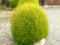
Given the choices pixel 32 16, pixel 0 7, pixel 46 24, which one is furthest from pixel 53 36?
pixel 0 7

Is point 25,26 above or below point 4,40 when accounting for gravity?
above

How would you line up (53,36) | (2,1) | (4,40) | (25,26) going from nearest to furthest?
(25,26), (4,40), (53,36), (2,1)

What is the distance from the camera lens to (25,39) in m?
5.65

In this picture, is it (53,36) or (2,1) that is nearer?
(53,36)

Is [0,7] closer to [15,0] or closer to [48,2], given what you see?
[15,0]

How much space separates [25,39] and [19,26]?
0.40 meters

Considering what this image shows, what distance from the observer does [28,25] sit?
555 centimetres

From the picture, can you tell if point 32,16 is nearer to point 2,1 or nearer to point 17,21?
point 17,21

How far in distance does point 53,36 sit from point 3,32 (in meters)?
1.87

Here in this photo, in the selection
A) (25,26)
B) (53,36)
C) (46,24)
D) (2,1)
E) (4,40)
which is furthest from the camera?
(2,1)

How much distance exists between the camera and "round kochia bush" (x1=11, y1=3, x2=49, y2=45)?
5574 mm

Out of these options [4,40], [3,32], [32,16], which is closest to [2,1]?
Answer: [3,32]

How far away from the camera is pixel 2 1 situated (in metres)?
16.3

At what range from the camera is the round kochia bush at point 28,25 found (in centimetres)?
557
